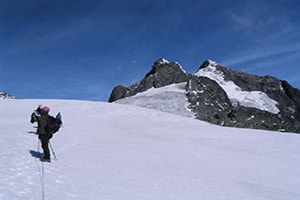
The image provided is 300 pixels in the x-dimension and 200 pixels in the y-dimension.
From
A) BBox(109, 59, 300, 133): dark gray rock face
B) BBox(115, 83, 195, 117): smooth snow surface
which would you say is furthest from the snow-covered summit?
BBox(115, 83, 195, 117): smooth snow surface

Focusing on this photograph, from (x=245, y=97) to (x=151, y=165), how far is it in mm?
70090

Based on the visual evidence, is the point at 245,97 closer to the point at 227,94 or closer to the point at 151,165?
the point at 227,94

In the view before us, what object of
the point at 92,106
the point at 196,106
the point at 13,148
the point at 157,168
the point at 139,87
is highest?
the point at 139,87

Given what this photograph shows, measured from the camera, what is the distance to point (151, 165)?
43.7ft

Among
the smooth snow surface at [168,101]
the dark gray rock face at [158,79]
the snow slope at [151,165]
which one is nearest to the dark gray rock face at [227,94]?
the dark gray rock face at [158,79]

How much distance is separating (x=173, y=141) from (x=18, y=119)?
10062 mm

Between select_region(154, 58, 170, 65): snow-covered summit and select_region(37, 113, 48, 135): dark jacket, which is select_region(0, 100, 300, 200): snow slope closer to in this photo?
select_region(37, 113, 48, 135): dark jacket

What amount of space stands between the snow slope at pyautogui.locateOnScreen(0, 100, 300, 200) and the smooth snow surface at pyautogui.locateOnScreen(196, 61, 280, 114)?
174ft

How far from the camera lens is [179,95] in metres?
60.3

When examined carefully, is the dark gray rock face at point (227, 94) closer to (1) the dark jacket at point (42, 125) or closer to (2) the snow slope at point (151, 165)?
(2) the snow slope at point (151, 165)

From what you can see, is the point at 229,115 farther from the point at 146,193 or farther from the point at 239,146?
the point at 146,193

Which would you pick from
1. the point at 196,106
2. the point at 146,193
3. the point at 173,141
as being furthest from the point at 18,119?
the point at 196,106

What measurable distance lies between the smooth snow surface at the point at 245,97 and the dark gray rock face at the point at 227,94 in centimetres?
89

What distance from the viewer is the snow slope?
915cm
